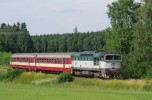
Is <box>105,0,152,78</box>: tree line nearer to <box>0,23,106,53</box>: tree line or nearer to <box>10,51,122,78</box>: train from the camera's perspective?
<box>10,51,122,78</box>: train

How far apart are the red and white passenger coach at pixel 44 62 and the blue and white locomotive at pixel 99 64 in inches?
157

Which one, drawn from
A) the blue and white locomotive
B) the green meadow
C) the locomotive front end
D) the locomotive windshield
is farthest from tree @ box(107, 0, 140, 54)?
the locomotive front end

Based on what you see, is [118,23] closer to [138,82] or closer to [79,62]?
[79,62]

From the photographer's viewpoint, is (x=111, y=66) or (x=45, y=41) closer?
(x=111, y=66)

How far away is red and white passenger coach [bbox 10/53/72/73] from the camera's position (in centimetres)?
6386

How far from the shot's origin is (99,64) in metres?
55.2

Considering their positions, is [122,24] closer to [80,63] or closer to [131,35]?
[131,35]

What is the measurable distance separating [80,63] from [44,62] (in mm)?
12297

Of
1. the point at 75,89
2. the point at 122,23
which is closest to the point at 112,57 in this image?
the point at 75,89

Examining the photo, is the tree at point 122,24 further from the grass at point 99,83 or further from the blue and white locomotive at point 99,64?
the grass at point 99,83

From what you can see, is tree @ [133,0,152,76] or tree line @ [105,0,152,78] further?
tree line @ [105,0,152,78]

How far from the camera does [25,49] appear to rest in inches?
6211

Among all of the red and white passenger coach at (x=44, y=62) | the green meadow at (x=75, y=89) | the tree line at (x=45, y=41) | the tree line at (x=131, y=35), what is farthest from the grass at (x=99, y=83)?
the tree line at (x=45, y=41)

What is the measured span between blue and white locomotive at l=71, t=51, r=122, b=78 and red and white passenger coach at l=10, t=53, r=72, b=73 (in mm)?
3980
